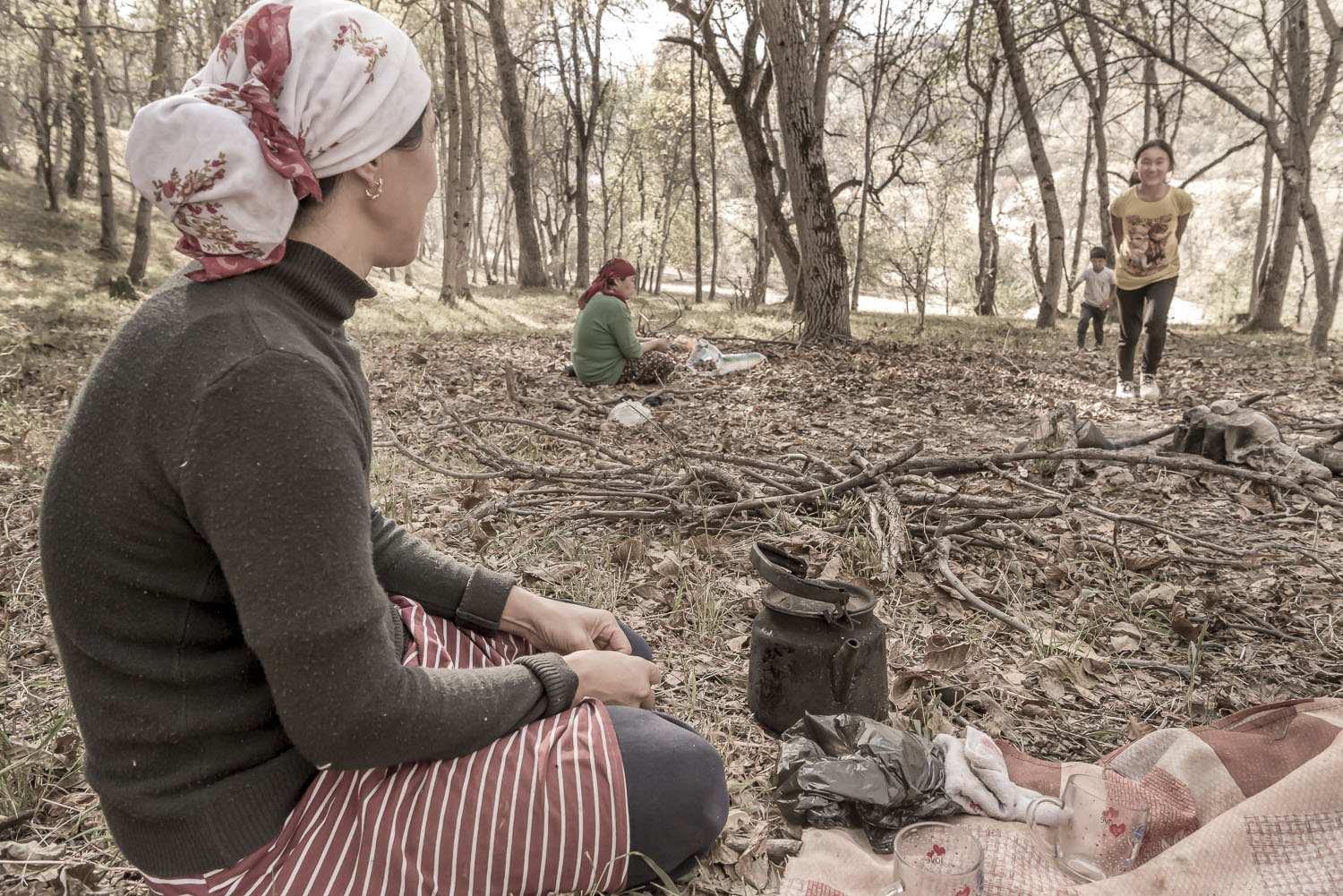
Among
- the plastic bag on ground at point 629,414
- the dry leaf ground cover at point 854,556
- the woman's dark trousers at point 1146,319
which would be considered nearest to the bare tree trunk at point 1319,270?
the dry leaf ground cover at point 854,556

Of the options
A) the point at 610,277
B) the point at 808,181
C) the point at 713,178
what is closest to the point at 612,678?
the point at 610,277

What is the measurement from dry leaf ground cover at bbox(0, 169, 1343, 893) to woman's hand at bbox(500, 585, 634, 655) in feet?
1.86

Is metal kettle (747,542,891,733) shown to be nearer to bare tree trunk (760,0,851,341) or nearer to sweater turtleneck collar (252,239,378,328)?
sweater turtleneck collar (252,239,378,328)

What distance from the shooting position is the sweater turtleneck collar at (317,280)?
1182 mm

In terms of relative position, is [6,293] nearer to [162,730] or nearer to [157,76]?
[157,76]

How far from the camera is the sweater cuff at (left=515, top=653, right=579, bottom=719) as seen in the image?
1.41 meters

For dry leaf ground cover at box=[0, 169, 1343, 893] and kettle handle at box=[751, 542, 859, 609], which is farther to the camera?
dry leaf ground cover at box=[0, 169, 1343, 893]

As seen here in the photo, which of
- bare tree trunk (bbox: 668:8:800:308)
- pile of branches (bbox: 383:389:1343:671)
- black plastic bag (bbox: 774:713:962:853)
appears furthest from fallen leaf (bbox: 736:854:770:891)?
bare tree trunk (bbox: 668:8:800:308)

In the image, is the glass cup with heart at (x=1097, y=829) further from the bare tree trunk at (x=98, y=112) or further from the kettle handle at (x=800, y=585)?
the bare tree trunk at (x=98, y=112)

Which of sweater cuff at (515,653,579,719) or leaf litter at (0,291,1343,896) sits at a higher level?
sweater cuff at (515,653,579,719)

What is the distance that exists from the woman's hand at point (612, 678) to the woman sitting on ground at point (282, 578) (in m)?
0.05

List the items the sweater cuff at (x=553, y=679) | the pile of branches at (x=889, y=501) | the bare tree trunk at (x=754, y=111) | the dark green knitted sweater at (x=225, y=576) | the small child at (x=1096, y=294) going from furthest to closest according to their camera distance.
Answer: the small child at (x=1096, y=294) < the bare tree trunk at (x=754, y=111) < the pile of branches at (x=889, y=501) < the sweater cuff at (x=553, y=679) < the dark green knitted sweater at (x=225, y=576)

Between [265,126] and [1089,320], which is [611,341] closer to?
[265,126]

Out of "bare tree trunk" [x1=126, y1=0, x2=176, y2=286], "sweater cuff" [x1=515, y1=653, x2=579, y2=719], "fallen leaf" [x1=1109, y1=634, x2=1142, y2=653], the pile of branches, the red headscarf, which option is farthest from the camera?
"bare tree trunk" [x1=126, y1=0, x2=176, y2=286]
